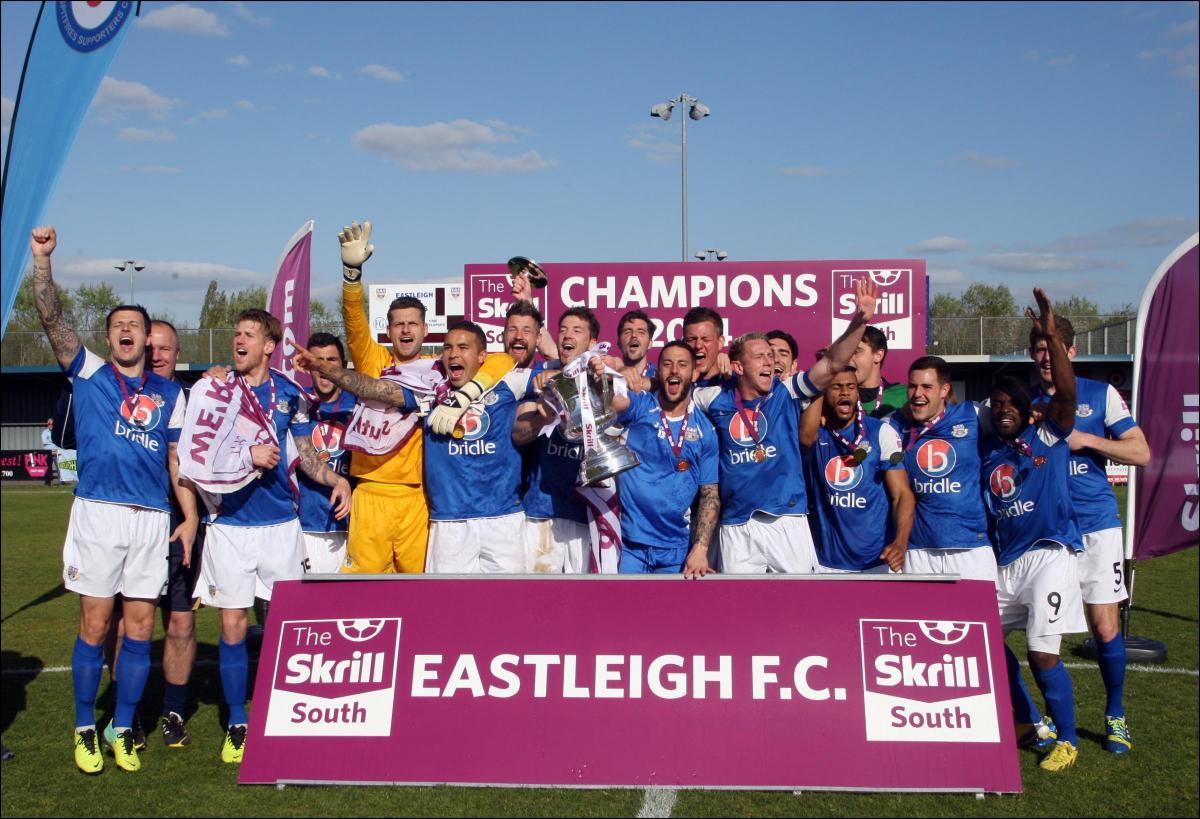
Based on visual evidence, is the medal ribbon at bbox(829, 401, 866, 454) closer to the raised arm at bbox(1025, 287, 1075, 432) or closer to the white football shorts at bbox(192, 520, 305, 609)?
the raised arm at bbox(1025, 287, 1075, 432)

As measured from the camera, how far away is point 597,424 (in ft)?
15.5

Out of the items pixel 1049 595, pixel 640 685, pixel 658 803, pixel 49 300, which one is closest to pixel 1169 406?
pixel 1049 595

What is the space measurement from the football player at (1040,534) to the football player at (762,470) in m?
1.07

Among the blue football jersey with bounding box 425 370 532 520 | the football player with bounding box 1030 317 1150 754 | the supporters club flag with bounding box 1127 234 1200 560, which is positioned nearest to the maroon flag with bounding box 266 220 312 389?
the blue football jersey with bounding box 425 370 532 520

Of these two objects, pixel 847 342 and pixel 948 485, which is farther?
pixel 948 485

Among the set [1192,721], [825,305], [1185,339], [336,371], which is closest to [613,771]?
[336,371]

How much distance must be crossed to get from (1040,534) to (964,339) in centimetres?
2942

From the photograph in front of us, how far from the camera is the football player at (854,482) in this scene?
541 cm

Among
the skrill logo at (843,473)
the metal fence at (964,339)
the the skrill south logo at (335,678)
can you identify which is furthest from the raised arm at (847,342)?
the metal fence at (964,339)

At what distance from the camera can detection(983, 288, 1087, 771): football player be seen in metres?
5.25

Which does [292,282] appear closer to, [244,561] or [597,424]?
[244,561]

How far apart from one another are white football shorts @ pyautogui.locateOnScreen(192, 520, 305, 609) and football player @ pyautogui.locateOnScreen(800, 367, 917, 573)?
3.04 meters

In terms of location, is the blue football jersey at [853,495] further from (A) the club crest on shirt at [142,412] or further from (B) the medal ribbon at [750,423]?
(A) the club crest on shirt at [142,412]

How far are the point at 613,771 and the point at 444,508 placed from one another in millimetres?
1690
